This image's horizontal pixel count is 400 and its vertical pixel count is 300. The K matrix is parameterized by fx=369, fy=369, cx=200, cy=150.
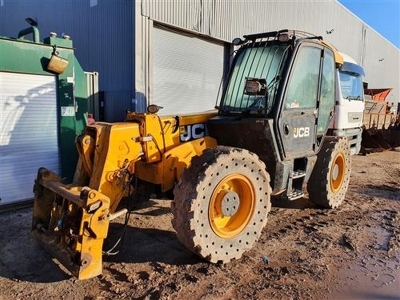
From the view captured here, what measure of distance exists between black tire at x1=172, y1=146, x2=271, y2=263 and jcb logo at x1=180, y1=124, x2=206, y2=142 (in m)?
0.77

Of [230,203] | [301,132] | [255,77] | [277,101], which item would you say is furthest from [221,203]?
[255,77]

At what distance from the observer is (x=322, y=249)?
14.9 ft

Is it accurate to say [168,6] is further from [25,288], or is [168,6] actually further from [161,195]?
[25,288]

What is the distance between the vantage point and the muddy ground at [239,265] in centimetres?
352

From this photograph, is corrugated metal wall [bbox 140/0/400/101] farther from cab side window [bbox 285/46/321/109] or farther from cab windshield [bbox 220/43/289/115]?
cab side window [bbox 285/46/321/109]

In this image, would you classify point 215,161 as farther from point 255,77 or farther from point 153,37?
point 153,37

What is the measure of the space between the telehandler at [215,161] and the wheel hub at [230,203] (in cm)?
1

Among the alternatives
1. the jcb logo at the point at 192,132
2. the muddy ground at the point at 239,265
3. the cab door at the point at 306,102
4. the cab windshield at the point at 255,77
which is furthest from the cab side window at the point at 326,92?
the jcb logo at the point at 192,132

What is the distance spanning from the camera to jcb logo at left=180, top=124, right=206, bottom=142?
4676mm

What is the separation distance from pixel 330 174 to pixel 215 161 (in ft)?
9.40

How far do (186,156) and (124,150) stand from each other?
75 cm

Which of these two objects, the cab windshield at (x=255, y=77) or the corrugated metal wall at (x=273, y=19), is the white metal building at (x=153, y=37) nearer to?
the corrugated metal wall at (x=273, y=19)

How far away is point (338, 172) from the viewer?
20.9ft

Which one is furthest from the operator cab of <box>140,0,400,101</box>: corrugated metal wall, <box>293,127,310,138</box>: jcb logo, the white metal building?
<box>140,0,400,101</box>: corrugated metal wall
